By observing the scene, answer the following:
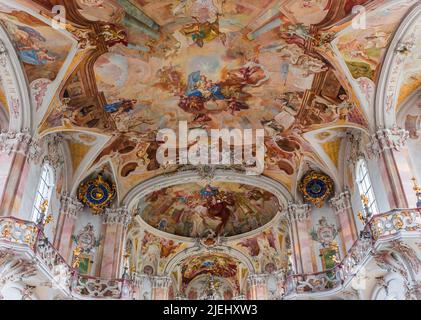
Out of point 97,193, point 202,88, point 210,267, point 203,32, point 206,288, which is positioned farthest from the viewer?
point 206,288

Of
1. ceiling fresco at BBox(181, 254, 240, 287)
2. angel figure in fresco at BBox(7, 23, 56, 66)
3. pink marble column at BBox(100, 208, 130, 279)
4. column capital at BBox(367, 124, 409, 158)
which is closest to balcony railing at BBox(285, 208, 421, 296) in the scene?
column capital at BBox(367, 124, 409, 158)

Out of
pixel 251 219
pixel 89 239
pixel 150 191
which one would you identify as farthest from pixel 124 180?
pixel 251 219

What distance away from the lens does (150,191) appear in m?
22.7

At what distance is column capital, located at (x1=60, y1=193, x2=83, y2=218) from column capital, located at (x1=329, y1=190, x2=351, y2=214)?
1189 centimetres

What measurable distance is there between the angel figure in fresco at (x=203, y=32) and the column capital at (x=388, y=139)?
6.72 m

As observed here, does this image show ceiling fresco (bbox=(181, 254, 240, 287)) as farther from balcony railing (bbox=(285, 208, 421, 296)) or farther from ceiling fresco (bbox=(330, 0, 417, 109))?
ceiling fresco (bbox=(330, 0, 417, 109))

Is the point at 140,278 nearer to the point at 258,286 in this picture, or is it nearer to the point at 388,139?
the point at 258,286

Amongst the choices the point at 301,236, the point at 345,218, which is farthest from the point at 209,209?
the point at 345,218

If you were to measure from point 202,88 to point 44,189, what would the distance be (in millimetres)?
7834

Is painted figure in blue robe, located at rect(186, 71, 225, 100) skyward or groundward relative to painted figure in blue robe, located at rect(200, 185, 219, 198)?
skyward

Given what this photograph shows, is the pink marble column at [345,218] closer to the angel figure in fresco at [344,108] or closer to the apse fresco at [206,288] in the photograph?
the angel figure in fresco at [344,108]

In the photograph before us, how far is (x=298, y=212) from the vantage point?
21.0 m

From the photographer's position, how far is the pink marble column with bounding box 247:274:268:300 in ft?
90.9
